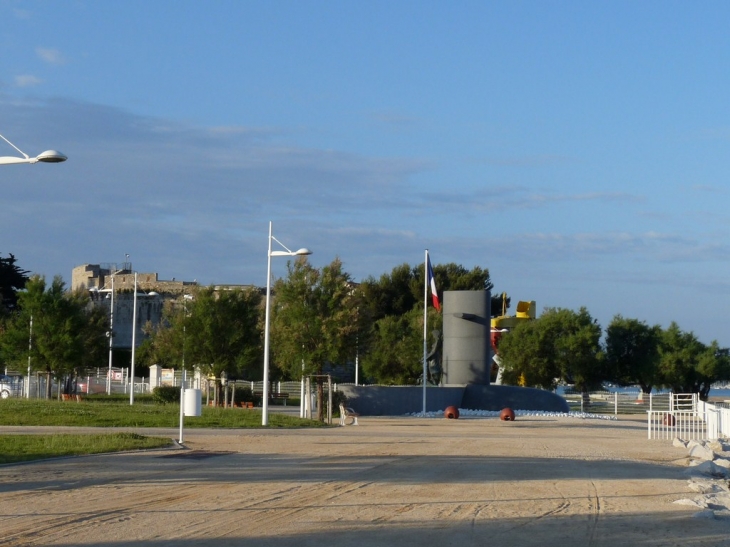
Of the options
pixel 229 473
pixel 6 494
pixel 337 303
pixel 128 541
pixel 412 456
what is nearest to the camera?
pixel 128 541

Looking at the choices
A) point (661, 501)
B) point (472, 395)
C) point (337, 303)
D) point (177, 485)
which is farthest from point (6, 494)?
point (472, 395)

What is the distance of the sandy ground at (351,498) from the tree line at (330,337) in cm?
1305

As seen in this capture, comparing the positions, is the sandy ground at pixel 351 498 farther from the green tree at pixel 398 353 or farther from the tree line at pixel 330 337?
the green tree at pixel 398 353

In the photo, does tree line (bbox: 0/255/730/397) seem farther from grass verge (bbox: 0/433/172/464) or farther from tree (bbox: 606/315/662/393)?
grass verge (bbox: 0/433/172/464)

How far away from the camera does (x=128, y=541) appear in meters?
9.56

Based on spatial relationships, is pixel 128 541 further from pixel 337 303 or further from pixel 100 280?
pixel 100 280

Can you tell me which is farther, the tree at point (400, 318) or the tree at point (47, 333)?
the tree at point (400, 318)

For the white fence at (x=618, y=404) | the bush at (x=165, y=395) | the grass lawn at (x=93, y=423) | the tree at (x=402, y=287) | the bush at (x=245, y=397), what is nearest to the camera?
the grass lawn at (x=93, y=423)

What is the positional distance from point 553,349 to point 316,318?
107 ft

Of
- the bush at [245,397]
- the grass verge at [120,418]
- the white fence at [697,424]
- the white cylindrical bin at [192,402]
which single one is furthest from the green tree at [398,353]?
the white cylindrical bin at [192,402]

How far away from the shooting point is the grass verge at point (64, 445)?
17.6 meters

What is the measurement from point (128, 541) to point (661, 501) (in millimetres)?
7649

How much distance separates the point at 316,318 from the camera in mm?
34500

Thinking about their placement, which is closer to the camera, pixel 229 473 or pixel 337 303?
pixel 229 473
